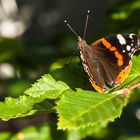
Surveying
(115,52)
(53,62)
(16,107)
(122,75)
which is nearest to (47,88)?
(16,107)

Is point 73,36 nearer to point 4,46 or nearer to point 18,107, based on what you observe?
point 4,46

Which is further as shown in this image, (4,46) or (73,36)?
(73,36)

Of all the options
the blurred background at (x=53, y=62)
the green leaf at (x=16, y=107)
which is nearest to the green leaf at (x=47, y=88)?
the green leaf at (x=16, y=107)

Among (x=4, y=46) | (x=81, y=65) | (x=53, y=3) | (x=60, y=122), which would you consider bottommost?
(x=60, y=122)

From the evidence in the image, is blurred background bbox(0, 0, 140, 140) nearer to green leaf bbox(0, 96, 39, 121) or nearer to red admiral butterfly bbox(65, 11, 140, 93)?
red admiral butterfly bbox(65, 11, 140, 93)

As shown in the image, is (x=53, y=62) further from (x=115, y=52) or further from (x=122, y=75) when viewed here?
(x=122, y=75)

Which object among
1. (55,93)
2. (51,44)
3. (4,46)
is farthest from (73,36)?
(55,93)

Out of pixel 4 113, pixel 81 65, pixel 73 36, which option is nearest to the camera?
pixel 4 113

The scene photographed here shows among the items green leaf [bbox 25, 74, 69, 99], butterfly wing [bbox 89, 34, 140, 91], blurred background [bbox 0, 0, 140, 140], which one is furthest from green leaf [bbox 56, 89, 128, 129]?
blurred background [bbox 0, 0, 140, 140]
